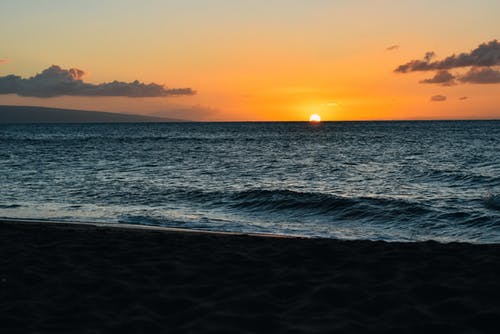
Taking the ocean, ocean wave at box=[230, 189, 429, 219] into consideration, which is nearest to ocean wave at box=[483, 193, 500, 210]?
the ocean

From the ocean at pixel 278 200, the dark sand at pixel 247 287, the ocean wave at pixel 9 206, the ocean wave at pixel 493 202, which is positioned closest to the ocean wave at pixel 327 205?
the ocean at pixel 278 200

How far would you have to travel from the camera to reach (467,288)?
22.6 feet

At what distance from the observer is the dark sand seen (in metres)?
5.81

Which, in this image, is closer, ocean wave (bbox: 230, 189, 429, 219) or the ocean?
the ocean

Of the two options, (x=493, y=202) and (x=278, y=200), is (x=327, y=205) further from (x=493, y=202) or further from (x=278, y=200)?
(x=493, y=202)

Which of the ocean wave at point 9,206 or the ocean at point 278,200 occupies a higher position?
the ocean at point 278,200

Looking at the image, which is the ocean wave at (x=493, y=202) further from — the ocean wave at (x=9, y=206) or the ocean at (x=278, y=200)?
the ocean wave at (x=9, y=206)

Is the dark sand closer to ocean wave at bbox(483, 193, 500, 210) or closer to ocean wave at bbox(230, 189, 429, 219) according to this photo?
ocean wave at bbox(230, 189, 429, 219)

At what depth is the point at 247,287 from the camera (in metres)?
7.05

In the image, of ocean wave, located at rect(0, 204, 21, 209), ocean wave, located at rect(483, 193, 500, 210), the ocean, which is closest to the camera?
the ocean

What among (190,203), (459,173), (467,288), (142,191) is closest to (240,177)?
(142,191)

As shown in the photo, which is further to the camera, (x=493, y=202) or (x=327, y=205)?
(x=327, y=205)

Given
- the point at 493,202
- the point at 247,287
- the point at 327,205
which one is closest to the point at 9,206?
the point at 327,205

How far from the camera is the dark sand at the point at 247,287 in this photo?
19.1 feet
